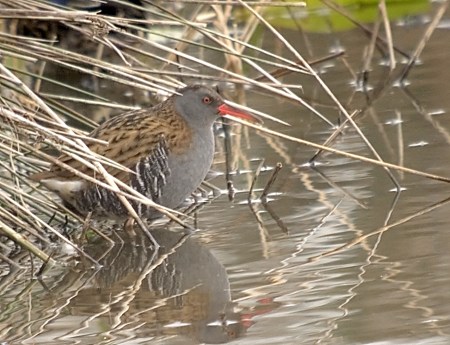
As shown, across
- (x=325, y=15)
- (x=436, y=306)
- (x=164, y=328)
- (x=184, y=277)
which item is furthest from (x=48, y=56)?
A: (x=325, y=15)

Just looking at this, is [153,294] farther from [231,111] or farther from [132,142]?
[231,111]

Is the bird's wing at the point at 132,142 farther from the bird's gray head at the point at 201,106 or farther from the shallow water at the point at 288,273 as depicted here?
the shallow water at the point at 288,273

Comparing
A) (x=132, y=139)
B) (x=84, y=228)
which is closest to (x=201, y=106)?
(x=132, y=139)

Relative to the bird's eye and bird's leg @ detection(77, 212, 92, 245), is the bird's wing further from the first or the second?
bird's leg @ detection(77, 212, 92, 245)

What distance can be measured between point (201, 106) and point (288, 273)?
1.66 m

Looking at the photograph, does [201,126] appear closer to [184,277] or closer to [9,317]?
[184,277]

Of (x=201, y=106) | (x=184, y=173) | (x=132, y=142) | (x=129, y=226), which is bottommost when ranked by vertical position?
(x=129, y=226)

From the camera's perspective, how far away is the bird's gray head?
20.4ft

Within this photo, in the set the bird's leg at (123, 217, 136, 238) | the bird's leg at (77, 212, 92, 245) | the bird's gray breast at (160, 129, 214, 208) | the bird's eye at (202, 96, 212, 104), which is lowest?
the bird's leg at (123, 217, 136, 238)

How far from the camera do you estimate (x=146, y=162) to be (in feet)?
19.4

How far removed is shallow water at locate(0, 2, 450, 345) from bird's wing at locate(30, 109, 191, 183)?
328 millimetres

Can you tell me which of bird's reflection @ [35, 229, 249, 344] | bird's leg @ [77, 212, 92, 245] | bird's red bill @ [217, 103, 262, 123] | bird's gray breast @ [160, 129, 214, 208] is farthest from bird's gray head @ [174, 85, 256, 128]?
bird's leg @ [77, 212, 92, 245]

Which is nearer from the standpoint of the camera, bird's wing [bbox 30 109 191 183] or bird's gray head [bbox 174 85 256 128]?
bird's wing [bbox 30 109 191 183]

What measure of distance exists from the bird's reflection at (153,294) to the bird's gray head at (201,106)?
691 millimetres
